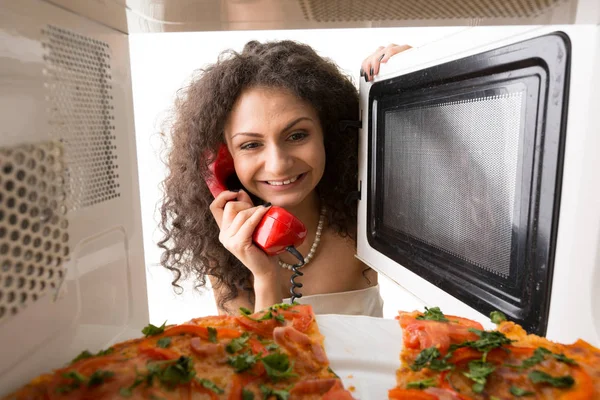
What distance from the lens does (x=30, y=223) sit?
0.58 meters

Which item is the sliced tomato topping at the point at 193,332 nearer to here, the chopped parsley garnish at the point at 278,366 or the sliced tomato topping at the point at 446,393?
the chopped parsley garnish at the point at 278,366

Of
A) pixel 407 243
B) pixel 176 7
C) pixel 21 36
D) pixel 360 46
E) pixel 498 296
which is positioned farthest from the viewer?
pixel 360 46

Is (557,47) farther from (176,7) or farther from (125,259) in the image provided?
(125,259)

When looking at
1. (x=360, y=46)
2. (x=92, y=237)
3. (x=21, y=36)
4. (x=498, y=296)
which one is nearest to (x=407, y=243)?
(x=498, y=296)

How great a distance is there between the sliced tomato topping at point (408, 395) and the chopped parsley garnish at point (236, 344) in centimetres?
23

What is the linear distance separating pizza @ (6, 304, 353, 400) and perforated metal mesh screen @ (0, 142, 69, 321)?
0.37 feet

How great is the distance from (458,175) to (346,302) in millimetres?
795

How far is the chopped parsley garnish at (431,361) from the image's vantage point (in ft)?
2.21

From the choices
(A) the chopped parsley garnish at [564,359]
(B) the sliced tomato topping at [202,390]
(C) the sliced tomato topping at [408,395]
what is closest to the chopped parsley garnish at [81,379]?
(B) the sliced tomato topping at [202,390]

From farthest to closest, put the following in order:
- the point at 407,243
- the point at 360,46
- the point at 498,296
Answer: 1. the point at 360,46
2. the point at 407,243
3. the point at 498,296

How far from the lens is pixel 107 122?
0.78 metres

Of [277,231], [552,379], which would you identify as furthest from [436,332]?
[277,231]

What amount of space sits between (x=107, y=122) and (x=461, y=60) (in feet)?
2.04

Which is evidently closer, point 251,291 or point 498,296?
point 498,296
